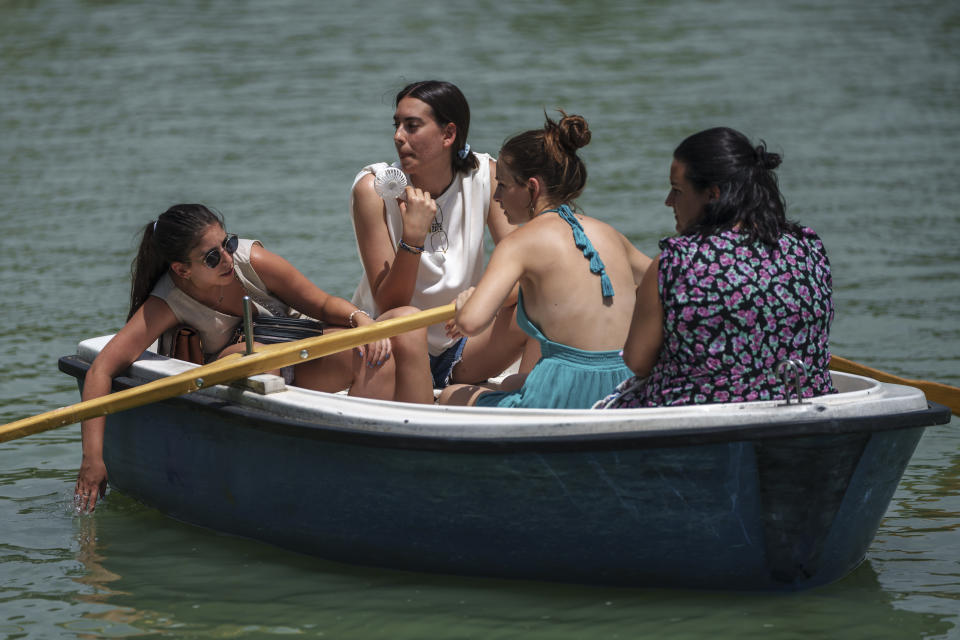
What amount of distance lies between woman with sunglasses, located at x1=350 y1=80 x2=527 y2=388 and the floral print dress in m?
1.42

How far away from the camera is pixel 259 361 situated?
4418 millimetres

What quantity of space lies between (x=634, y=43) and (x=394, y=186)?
14338 millimetres

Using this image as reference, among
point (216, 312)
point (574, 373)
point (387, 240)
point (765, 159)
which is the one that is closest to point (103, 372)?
point (216, 312)

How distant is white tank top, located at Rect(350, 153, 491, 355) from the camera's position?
17.7 feet

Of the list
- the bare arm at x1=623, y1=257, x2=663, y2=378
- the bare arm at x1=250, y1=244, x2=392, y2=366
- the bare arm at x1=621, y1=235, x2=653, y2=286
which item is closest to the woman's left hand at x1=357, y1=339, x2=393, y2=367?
the bare arm at x1=250, y1=244, x2=392, y2=366

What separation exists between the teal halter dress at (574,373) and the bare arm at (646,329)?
0.30 metres

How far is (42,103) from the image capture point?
15.9m


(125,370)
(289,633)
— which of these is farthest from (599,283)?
(125,370)

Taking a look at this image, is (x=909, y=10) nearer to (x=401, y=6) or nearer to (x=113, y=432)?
(x=401, y=6)

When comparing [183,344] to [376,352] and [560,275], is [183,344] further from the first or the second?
[560,275]

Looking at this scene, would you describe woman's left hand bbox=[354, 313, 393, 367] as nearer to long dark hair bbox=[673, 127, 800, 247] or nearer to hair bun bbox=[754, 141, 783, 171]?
long dark hair bbox=[673, 127, 800, 247]

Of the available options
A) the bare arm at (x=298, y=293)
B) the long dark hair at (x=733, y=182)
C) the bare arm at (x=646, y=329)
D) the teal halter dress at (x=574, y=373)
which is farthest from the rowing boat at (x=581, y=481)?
the bare arm at (x=298, y=293)

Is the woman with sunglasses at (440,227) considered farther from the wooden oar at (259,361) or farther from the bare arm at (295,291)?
the wooden oar at (259,361)

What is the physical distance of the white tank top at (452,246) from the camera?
5387mm
